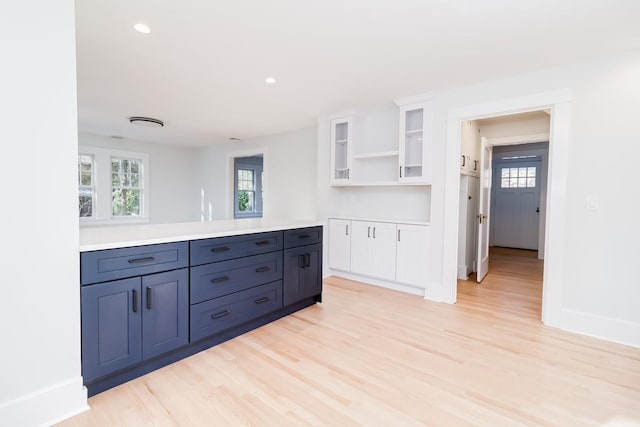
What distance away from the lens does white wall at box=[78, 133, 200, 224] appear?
7008 mm

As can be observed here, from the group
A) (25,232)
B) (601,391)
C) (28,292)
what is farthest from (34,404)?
(601,391)

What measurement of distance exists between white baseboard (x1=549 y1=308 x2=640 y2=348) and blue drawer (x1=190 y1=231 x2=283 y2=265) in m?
2.73

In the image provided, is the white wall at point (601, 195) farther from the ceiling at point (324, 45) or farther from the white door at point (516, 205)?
the white door at point (516, 205)

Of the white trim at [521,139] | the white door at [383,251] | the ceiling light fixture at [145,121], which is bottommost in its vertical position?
the white door at [383,251]

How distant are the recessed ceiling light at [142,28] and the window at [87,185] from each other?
5.17 meters

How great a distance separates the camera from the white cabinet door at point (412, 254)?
12.1 ft

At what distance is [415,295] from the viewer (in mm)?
3816

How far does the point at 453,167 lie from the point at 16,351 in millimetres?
3768

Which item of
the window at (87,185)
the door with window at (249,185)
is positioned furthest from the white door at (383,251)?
the window at (87,185)

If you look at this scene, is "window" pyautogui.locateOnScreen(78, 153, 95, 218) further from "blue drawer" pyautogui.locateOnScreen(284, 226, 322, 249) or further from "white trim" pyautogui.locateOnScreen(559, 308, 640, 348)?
"white trim" pyautogui.locateOnScreen(559, 308, 640, 348)

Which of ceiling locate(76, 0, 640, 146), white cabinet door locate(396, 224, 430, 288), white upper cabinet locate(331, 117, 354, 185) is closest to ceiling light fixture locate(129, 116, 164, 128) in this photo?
ceiling locate(76, 0, 640, 146)

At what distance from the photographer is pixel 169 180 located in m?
7.39

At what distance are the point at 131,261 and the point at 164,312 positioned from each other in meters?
0.43

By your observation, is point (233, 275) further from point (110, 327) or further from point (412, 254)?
point (412, 254)
